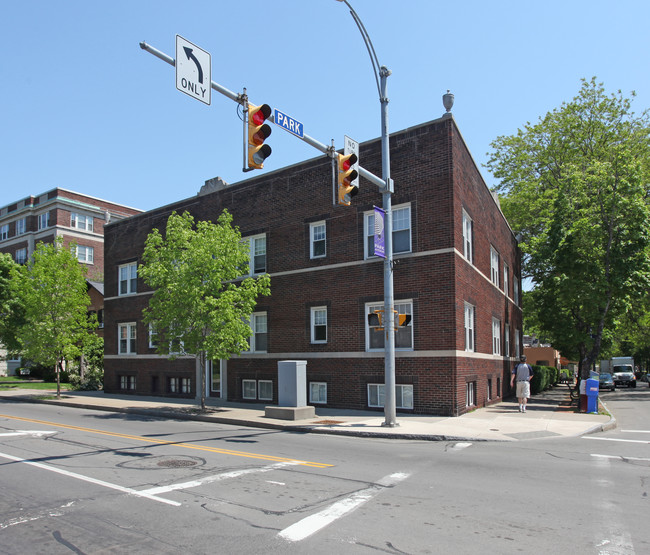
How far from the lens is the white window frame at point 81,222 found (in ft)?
187

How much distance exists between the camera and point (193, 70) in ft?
27.6

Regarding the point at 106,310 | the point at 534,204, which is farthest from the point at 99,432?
the point at 534,204

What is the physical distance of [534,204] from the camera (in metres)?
35.9

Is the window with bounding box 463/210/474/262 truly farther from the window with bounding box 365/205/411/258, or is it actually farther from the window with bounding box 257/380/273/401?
the window with bounding box 257/380/273/401

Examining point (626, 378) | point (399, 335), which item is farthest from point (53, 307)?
point (626, 378)

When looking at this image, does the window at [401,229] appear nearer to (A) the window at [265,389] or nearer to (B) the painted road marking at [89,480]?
(A) the window at [265,389]

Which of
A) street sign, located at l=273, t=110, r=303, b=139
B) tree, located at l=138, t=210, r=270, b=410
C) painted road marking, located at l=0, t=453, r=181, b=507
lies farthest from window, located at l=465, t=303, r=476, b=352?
painted road marking, located at l=0, t=453, r=181, b=507

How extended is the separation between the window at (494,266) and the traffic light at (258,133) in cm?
1721

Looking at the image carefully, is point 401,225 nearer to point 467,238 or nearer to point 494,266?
point 467,238

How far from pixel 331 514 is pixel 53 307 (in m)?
24.2

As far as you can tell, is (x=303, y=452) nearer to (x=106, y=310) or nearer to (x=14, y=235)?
(x=106, y=310)

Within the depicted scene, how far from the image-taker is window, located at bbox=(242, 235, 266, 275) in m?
22.3

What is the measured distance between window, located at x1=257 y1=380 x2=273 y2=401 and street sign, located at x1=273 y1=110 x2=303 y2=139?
12.6 meters

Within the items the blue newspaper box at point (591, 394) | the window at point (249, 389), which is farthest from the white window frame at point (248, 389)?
the blue newspaper box at point (591, 394)
